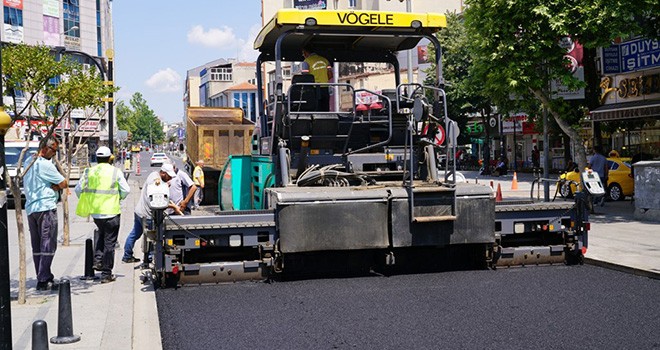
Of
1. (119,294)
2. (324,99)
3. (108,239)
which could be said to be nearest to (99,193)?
(108,239)

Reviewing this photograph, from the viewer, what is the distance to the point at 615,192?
22.2m

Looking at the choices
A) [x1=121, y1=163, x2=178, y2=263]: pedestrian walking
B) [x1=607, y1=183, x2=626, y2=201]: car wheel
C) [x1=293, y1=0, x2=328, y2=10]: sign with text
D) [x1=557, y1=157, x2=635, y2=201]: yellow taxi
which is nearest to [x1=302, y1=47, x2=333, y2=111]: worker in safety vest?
[x1=121, y1=163, x2=178, y2=263]: pedestrian walking

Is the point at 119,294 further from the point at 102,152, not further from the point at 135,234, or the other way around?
the point at 135,234

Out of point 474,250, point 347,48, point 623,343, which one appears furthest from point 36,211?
point 623,343

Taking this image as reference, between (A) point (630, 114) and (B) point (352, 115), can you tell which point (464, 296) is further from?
(A) point (630, 114)

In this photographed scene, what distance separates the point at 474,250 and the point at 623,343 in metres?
3.64

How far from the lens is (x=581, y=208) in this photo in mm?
9977

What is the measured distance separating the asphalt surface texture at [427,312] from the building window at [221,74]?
446ft

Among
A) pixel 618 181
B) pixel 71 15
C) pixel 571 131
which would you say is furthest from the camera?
pixel 71 15

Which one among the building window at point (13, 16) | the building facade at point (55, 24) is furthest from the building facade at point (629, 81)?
the building window at point (13, 16)

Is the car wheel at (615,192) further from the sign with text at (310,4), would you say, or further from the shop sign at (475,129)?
the sign with text at (310,4)

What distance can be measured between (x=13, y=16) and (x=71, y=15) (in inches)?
494

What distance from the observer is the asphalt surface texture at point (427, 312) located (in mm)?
6766

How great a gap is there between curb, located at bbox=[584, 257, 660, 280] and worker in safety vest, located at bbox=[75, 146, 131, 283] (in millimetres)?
6293
